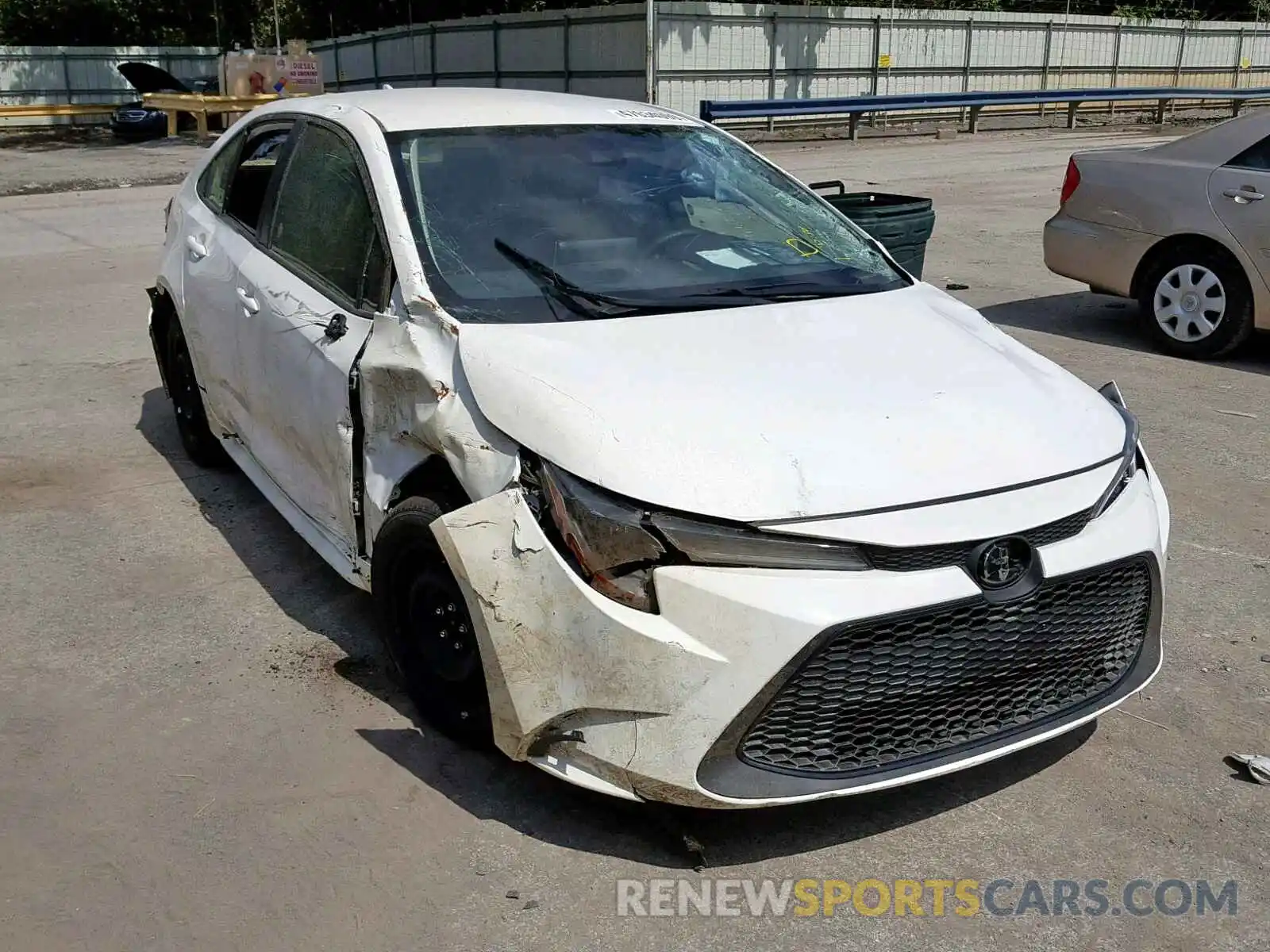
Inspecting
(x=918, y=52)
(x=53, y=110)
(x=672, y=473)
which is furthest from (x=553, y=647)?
(x=53, y=110)

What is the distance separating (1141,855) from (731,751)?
3.69 feet

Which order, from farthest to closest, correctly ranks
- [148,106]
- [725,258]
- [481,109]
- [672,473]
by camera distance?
[148,106], [481,109], [725,258], [672,473]

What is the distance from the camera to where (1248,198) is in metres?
7.61

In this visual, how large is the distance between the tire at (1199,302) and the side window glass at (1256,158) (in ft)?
1.69

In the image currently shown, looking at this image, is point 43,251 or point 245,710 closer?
point 245,710

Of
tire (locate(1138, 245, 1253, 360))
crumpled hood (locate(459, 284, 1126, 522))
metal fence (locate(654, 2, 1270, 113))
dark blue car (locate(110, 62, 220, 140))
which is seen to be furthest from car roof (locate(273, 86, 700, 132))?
dark blue car (locate(110, 62, 220, 140))

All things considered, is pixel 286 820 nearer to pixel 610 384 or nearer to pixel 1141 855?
pixel 610 384

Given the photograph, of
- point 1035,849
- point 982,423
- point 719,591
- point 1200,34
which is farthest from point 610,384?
point 1200,34

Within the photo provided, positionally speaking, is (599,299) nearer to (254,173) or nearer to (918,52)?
(254,173)

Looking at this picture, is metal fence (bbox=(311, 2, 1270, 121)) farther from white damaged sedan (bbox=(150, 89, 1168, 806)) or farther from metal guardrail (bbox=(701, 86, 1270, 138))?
white damaged sedan (bbox=(150, 89, 1168, 806))

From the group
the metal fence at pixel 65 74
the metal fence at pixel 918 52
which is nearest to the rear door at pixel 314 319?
the metal fence at pixel 918 52

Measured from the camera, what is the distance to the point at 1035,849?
3.23m

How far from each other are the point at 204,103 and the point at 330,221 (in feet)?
72.7

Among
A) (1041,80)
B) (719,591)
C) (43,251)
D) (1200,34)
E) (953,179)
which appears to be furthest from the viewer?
(1200,34)
